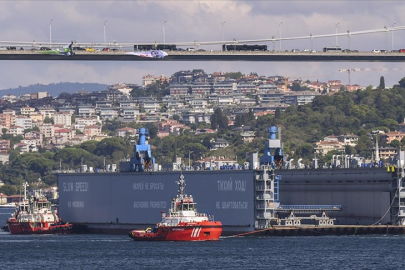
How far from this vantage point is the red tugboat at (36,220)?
118m

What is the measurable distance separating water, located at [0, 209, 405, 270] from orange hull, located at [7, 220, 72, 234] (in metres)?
14.8

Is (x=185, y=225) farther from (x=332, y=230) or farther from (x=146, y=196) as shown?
(x=146, y=196)

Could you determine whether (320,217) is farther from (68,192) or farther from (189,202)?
(68,192)

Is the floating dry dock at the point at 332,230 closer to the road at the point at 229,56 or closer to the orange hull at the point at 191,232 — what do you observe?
the orange hull at the point at 191,232

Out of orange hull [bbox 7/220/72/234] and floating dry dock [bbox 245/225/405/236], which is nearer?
floating dry dock [bbox 245/225/405/236]

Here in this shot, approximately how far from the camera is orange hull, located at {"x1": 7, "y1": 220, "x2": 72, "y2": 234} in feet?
385

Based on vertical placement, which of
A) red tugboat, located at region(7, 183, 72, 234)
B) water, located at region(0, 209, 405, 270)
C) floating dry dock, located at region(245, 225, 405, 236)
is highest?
red tugboat, located at region(7, 183, 72, 234)

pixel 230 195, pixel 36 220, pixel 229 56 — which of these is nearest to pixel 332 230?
pixel 230 195

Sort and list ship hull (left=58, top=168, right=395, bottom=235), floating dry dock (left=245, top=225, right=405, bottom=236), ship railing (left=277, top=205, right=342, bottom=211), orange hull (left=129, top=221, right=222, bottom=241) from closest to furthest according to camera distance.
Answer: orange hull (left=129, top=221, right=222, bottom=241), floating dry dock (left=245, top=225, right=405, bottom=236), ship hull (left=58, top=168, right=395, bottom=235), ship railing (left=277, top=205, right=342, bottom=211)

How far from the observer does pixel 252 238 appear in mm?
98625

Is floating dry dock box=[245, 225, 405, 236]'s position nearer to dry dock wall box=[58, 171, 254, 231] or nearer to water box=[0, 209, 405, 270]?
water box=[0, 209, 405, 270]

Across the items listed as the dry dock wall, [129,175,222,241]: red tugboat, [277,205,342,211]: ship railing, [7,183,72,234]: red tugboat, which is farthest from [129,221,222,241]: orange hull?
[7,183,72,234]: red tugboat

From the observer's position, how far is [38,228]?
386 ft

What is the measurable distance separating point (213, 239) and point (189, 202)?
10.2 ft
